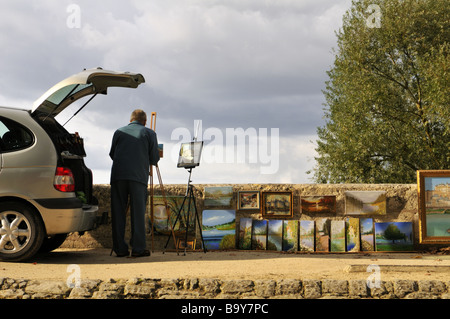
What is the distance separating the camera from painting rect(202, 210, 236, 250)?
30.7 feet

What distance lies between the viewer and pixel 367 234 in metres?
9.31

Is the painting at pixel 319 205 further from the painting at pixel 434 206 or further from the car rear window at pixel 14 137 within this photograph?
the car rear window at pixel 14 137

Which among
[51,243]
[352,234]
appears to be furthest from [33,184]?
[352,234]

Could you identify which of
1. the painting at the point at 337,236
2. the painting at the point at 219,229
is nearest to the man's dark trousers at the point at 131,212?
the painting at the point at 219,229

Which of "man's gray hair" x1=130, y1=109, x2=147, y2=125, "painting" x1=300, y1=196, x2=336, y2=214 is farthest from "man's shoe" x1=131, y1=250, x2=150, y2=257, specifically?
"painting" x1=300, y1=196, x2=336, y2=214

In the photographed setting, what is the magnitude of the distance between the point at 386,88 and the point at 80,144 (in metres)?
15.3

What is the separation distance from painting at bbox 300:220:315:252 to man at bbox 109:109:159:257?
9.25 feet

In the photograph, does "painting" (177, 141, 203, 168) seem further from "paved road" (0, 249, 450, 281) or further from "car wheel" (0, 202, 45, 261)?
"car wheel" (0, 202, 45, 261)

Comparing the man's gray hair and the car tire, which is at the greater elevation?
the man's gray hair

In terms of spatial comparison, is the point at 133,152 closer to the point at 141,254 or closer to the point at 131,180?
the point at 131,180

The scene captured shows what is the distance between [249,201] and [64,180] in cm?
349

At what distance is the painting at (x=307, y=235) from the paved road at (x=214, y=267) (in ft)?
3.38

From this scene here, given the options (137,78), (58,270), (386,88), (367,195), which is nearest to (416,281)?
(367,195)
